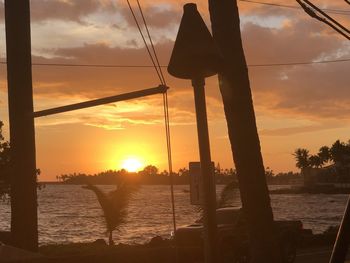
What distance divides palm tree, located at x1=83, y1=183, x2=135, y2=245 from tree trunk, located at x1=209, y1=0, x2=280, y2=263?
684 inches

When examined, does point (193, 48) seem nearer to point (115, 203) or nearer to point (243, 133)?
point (243, 133)

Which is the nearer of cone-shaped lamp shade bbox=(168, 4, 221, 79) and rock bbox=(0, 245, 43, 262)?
cone-shaped lamp shade bbox=(168, 4, 221, 79)

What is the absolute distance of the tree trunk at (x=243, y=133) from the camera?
385 inches

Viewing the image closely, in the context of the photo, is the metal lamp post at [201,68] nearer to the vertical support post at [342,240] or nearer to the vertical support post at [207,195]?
the vertical support post at [207,195]

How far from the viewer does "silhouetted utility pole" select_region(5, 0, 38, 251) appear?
402 inches

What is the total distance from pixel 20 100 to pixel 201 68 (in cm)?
591

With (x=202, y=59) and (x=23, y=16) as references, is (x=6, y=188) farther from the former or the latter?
(x=202, y=59)

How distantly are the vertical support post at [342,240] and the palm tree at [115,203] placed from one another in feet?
74.0

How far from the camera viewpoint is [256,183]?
978 centimetres

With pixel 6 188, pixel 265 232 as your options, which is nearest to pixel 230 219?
pixel 265 232

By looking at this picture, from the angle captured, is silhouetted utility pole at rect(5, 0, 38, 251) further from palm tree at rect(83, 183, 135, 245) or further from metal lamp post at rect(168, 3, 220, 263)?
palm tree at rect(83, 183, 135, 245)

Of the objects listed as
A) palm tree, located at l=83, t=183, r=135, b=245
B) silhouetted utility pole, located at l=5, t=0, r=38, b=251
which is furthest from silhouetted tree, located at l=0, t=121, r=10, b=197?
silhouetted utility pole, located at l=5, t=0, r=38, b=251

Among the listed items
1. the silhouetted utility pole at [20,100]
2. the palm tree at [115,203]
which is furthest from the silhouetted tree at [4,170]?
the silhouetted utility pole at [20,100]

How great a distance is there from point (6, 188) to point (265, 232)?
41751 millimetres
